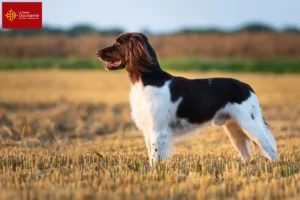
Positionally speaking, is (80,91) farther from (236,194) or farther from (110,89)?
(236,194)

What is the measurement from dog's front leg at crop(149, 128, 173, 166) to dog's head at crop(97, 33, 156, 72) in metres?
1.07

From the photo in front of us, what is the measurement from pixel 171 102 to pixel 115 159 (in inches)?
53.6

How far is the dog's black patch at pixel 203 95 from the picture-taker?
28.0 feet

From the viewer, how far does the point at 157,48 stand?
145 feet

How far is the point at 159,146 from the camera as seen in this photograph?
8.27 meters

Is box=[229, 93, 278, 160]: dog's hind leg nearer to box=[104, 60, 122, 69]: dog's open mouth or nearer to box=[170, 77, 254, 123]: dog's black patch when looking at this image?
box=[170, 77, 254, 123]: dog's black patch

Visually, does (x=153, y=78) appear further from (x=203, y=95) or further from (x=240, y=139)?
(x=240, y=139)

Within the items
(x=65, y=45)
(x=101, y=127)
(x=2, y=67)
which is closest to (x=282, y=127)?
(x=101, y=127)

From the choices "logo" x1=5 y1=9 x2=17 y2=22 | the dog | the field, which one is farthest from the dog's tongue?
"logo" x1=5 y1=9 x2=17 y2=22

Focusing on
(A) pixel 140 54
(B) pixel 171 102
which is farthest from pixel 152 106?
(A) pixel 140 54

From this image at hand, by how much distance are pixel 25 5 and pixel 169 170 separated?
8391mm

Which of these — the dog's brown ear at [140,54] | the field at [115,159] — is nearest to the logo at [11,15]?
the field at [115,159]

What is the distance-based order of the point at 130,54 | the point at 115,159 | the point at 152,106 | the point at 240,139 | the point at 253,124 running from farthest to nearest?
the point at 240,139 < the point at 253,124 < the point at 115,159 < the point at 130,54 < the point at 152,106

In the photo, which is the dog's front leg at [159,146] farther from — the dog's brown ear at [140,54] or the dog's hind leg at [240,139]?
the dog's hind leg at [240,139]
